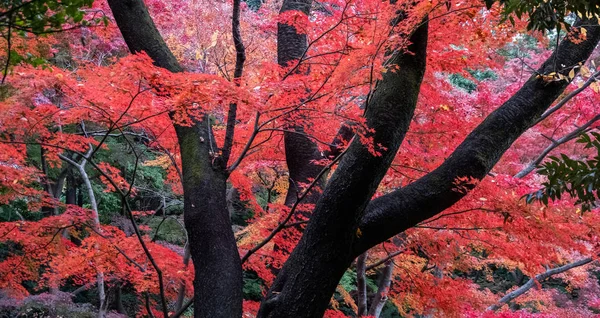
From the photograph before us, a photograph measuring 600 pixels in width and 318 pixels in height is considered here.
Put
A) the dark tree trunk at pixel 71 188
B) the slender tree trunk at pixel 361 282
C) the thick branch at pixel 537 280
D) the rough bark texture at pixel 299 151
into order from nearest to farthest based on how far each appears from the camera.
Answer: the rough bark texture at pixel 299 151
the slender tree trunk at pixel 361 282
the thick branch at pixel 537 280
the dark tree trunk at pixel 71 188

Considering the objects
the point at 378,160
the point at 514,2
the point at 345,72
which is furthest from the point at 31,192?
the point at 514,2

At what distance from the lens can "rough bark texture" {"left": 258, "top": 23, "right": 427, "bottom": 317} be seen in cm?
297

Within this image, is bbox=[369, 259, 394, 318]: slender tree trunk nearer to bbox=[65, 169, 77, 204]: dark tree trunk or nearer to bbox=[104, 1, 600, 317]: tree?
bbox=[104, 1, 600, 317]: tree

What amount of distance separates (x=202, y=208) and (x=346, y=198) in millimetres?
1185

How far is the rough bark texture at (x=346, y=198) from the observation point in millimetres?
2969

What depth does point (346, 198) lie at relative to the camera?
2963 mm

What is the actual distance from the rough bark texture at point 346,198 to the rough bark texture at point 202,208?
0.41 meters

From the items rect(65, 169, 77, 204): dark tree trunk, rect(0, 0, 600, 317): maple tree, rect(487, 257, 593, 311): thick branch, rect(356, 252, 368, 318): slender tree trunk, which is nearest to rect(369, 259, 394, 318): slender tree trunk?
rect(0, 0, 600, 317): maple tree

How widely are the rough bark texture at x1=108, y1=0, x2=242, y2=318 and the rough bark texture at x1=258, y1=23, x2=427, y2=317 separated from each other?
41 centimetres

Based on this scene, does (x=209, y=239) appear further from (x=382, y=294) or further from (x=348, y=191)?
(x=382, y=294)

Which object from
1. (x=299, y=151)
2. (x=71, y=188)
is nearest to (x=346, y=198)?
(x=299, y=151)

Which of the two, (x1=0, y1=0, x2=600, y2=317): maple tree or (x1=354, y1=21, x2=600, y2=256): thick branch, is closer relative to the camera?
(x1=0, y1=0, x2=600, y2=317): maple tree

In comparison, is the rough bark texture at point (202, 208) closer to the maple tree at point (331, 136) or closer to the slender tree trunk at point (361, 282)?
the maple tree at point (331, 136)

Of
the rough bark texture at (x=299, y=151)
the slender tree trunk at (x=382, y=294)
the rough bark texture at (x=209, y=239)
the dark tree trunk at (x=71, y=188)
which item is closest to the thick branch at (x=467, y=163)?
the rough bark texture at (x=209, y=239)
